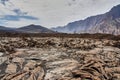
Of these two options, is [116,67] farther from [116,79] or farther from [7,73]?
[7,73]

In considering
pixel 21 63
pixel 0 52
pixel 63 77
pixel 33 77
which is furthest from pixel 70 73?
pixel 0 52

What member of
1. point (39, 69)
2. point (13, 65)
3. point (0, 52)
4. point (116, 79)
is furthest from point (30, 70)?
point (0, 52)

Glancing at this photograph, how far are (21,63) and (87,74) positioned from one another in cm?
470

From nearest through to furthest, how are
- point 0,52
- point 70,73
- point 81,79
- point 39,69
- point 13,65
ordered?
point 81,79, point 70,73, point 39,69, point 13,65, point 0,52

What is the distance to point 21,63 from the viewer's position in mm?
13914

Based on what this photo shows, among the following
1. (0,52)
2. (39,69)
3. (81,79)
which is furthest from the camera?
(0,52)

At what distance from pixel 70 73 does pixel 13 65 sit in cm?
364

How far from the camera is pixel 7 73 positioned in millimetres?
12125

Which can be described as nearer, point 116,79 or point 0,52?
point 116,79

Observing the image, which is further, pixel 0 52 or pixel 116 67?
pixel 0 52

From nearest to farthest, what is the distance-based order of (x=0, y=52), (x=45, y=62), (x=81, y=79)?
(x=81, y=79) → (x=45, y=62) → (x=0, y=52)

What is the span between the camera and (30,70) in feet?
39.8

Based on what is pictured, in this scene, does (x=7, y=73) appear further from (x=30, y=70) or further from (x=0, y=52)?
(x=0, y=52)

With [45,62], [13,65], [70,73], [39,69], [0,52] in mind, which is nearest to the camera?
[70,73]
